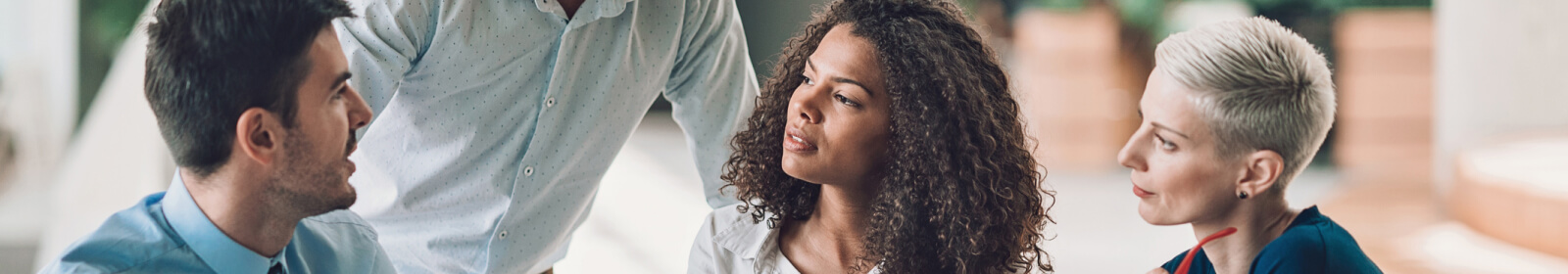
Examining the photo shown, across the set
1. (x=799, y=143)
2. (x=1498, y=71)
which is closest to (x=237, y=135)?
(x=799, y=143)

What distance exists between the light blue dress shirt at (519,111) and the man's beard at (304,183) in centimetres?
54

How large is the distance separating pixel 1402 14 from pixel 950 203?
530 cm

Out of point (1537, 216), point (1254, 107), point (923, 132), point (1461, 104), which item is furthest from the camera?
point (1461, 104)

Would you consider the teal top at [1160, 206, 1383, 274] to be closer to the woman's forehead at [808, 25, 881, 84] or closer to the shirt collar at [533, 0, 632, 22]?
the woman's forehead at [808, 25, 881, 84]

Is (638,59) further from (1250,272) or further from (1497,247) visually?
(1497,247)

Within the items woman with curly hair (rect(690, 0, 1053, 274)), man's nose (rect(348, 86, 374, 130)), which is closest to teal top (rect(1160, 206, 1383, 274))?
woman with curly hair (rect(690, 0, 1053, 274))

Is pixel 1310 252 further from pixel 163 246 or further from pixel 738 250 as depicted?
pixel 163 246

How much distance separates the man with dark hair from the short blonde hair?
1013 millimetres

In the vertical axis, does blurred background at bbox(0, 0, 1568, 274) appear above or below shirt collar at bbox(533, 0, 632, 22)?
below

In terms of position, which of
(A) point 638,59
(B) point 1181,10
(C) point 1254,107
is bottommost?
(B) point 1181,10

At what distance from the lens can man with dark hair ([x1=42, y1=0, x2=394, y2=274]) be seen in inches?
52.9

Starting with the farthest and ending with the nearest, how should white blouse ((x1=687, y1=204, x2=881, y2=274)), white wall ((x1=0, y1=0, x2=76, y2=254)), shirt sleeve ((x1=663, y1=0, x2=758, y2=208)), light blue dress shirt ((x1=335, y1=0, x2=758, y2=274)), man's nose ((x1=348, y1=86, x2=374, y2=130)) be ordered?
white wall ((x1=0, y1=0, x2=76, y2=254)) < shirt sleeve ((x1=663, y1=0, x2=758, y2=208)) < light blue dress shirt ((x1=335, y1=0, x2=758, y2=274)) < white blouse ((x1=687, y1=204, x2=881, y2=274)) < man's nose ((x1=348, y1=86, x2=374, y2=130))

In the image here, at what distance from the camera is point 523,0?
2154 millimetres

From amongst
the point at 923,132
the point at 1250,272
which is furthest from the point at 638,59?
the point at 1250,272
